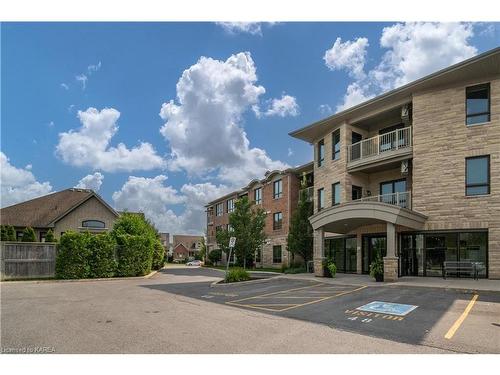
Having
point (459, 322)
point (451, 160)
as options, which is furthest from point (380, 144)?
point (459, 322)

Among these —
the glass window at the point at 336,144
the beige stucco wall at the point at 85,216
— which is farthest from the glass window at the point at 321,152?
the beige stucco wall at the point at 85,216

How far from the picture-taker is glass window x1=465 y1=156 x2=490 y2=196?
17641mm

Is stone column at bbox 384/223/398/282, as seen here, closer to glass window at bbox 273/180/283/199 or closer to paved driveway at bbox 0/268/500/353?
paved driveway at bbox 0/268/500/353

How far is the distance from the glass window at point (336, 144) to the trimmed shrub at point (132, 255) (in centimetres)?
1371

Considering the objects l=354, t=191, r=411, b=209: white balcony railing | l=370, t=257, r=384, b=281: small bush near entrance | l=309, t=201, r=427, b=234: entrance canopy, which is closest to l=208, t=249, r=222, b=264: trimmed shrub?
l=309, t=201, r=427, b=234: entrance canopy

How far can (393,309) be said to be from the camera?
10367 mm

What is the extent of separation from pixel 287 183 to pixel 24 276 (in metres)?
21.5

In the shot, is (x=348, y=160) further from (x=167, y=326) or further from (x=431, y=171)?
(x=167, y=326)

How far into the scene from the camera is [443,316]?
9.38m

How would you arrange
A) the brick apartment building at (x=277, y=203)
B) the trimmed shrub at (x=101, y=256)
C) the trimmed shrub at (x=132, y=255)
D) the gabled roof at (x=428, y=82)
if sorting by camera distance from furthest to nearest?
the brick apartment building at (x=277, y=203), the trimmed shrub at (x=132, y=255), the trimmed shrub at (x=101, y=256), the gabled roof at (x=428, y=82)

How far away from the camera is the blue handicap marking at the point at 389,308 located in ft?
32.6

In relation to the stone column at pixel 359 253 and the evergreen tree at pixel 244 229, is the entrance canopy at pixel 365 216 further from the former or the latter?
the evergreen tree at pixel 244 229

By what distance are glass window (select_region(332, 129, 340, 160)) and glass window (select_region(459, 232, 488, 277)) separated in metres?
9.32

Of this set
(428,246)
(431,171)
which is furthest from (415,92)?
(428,246)
